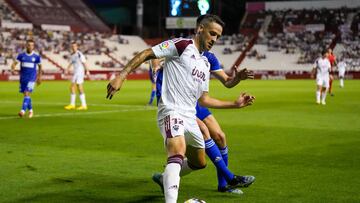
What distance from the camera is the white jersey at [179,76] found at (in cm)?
652

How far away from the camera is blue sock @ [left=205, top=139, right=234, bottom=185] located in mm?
7918

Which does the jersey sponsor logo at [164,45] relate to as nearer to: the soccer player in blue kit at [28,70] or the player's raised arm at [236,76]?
the player's raised arm at [236,76]

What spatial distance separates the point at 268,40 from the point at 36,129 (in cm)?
6377

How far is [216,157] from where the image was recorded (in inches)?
312

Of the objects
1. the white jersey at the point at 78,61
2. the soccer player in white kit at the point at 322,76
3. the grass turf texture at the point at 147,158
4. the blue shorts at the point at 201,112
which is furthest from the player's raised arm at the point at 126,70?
the soccer player in white kit at the point at 322,76

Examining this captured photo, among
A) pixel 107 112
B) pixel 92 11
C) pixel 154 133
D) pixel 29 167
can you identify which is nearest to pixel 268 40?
pixel 92 11

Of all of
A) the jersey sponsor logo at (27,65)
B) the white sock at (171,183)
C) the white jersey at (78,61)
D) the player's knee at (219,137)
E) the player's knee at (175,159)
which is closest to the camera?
the white sock at (171,183)

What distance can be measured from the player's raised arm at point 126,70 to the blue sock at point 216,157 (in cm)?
196

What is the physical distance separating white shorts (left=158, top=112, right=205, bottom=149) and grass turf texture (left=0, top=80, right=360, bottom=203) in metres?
1.19

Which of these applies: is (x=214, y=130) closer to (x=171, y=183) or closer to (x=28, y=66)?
(x=171, y=183)

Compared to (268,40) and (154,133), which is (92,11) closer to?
(268,40)

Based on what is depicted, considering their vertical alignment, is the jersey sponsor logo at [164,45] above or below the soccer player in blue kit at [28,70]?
above

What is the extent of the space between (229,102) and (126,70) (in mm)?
1600

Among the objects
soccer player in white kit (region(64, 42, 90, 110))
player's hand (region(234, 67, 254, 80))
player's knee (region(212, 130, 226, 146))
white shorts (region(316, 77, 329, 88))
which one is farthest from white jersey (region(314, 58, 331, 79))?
player's hand (region(234, 67, 254, 80))
